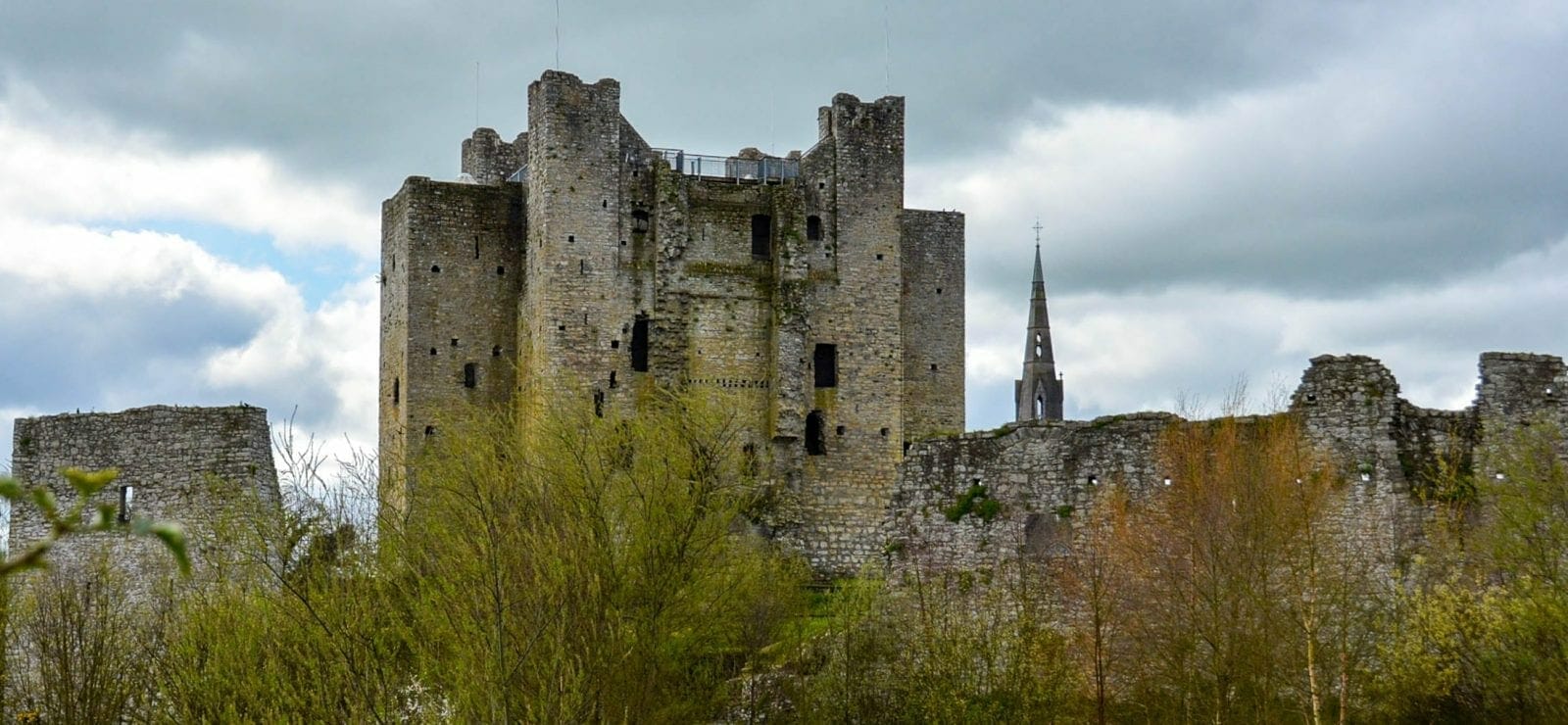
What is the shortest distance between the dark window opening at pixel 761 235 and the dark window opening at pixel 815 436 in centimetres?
455

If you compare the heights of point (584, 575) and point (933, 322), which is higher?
point (933, 322)

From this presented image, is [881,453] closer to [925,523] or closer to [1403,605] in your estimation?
[925,523]

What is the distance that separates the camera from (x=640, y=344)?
4344 cm

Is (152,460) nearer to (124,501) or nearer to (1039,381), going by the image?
(124,501)

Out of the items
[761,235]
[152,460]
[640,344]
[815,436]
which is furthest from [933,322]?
[152,460]

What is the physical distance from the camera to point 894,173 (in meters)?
45.4

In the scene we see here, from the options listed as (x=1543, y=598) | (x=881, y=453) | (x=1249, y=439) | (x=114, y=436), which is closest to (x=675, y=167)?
(x=881, y=453)

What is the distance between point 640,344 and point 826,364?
4987 millimetres

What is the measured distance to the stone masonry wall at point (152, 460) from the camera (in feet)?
84.6

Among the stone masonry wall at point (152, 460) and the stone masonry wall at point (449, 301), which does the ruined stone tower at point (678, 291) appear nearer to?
the stone masonry wall at point (449, 301)

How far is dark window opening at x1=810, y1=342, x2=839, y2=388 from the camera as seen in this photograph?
44.3 m

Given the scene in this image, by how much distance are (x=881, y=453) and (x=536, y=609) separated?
2549 cm

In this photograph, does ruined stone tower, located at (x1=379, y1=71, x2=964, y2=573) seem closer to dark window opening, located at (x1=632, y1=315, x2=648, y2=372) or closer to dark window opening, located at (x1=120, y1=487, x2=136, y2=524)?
dark window opening, located at (x1=632, y1=315, x2=648, y2=372)

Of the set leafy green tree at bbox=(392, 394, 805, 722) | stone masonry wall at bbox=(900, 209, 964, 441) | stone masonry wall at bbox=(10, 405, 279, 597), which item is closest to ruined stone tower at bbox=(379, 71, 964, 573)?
stone masonry wall at bbox=(900, 209, 964, 441)
